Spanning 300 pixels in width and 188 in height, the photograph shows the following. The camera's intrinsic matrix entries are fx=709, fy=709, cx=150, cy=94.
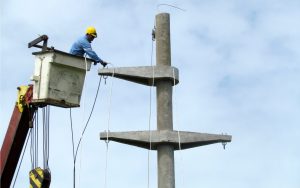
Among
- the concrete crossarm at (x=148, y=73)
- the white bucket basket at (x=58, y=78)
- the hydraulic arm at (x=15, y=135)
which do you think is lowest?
the hydraulic arm at (x=15, y=135)

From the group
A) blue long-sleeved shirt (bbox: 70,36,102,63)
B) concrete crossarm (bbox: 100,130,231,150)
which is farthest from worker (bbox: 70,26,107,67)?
concrete crossarm (bbox: 100,130,231,150)

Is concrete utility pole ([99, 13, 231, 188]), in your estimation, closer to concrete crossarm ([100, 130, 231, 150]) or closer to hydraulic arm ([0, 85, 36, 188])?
concrete crossarm ([100, 130, 231, 150])

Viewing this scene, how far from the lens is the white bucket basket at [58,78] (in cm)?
1424

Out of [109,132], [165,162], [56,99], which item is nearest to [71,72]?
[56,99]

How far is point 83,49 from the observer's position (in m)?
15.4

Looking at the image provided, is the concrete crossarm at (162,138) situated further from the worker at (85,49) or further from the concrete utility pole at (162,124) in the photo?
the worker at (85,49)

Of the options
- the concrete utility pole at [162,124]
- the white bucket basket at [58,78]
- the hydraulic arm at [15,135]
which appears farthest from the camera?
the concrete utility pole at [162,124]

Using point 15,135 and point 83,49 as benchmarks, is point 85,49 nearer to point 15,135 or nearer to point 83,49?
point 83,49

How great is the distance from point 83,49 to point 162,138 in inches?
105

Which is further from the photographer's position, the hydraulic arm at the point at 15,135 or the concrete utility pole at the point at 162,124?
the concrete utility pole at the point at 162,124

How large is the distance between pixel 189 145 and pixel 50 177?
12.4ft

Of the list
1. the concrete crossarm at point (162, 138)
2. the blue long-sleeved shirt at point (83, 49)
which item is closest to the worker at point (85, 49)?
the blue long-sleeved shirt at point (83, 49)

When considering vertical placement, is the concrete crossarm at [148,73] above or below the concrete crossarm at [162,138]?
above

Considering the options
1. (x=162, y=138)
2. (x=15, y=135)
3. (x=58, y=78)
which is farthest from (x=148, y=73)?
(x=15, y=135)
